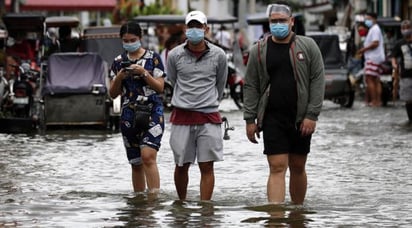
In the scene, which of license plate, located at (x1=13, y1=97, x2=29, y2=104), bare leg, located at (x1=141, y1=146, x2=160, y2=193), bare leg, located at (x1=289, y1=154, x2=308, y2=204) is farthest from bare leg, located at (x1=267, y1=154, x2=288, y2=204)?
license plate, located at (x1=13, y1=97, x2=29, y2=104)

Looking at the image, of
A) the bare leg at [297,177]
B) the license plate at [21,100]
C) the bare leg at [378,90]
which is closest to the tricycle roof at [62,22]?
the bare leg at [378,90]

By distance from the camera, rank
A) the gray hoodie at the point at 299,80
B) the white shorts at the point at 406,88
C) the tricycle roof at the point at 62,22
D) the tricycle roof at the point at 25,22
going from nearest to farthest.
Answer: the gray hoodie at the point at 299,80 → the white shorts at the point at 406,88 → the tricycle roof at the point at 25,22 → the tricycle roof at the point at 62,22

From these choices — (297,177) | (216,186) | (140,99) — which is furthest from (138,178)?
(297,177)

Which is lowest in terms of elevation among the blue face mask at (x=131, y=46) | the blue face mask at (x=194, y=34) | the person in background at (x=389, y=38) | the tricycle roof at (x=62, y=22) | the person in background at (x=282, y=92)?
the person in background at (x=389, y=38)

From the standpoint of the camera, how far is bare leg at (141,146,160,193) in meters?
13.3

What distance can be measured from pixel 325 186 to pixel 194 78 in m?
2.64

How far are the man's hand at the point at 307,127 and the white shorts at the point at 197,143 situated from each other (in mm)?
1051

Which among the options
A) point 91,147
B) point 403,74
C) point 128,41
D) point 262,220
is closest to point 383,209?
point 262,220

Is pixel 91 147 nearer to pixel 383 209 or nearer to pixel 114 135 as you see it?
pixel 114 135

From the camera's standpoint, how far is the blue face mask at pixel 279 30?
39.5ft

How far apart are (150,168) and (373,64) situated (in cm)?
1917

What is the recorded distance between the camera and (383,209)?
42.1 ft

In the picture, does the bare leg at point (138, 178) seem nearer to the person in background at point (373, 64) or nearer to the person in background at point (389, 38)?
the person in background at point (373, 64)

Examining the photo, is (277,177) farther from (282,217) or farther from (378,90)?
(378,90)
